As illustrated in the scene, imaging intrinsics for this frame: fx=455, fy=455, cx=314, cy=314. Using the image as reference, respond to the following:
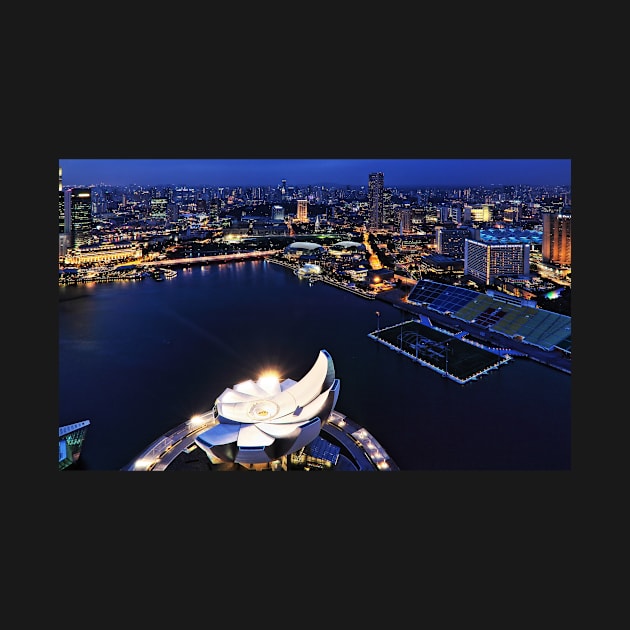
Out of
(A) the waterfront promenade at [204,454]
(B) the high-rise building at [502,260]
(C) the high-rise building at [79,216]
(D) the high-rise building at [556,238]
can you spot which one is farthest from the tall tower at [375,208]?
(A) the waterfront promenade at [204,454]

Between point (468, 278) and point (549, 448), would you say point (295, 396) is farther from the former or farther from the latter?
point (468, 278)

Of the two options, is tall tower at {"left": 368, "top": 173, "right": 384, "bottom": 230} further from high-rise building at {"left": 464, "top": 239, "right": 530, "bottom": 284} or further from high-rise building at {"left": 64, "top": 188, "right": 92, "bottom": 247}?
high-rise building at {"left": 64, "top": 188, "right": 92, "bottom": 247}

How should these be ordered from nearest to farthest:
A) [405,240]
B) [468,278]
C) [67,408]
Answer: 1. [67,408]
2. [468,278]
3. [405,240]

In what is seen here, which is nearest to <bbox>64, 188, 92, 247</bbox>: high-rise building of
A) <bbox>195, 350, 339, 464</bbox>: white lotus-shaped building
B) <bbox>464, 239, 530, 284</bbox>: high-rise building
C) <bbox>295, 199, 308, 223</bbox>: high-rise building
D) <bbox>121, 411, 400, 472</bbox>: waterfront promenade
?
<bbox>295, 199, 308, 223</bbox>: high-rise building

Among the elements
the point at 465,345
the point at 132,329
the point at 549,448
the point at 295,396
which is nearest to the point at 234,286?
the point at 132,329

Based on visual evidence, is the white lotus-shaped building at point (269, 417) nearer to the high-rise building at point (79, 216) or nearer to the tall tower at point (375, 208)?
the high-rise building at point (79, 216)

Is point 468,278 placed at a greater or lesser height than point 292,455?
greater

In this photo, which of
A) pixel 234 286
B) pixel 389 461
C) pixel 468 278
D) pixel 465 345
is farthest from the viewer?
pixel 468 278
